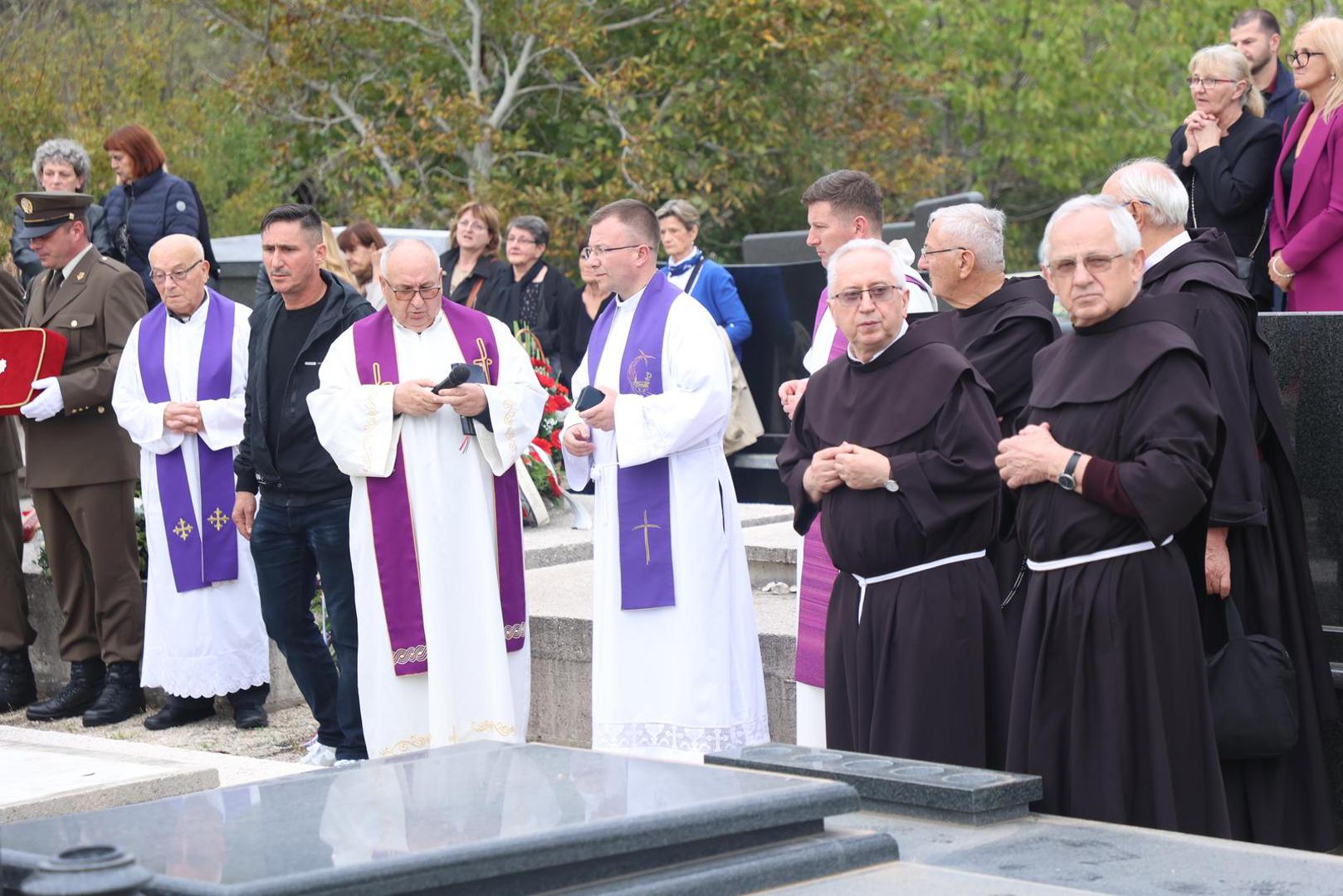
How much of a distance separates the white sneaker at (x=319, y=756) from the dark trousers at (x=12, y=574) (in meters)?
2.42

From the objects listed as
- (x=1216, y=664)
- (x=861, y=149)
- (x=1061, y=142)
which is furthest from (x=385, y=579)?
(x=1061, y=142)

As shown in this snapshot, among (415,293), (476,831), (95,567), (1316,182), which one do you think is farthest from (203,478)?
(476,831)

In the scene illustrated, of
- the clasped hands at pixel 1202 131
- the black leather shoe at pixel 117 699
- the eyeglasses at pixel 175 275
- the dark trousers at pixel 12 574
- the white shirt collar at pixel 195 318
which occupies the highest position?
the clasped hands at pixel 1202 131

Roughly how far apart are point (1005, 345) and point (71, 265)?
4942mm

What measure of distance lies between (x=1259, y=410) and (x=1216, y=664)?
0.85 meters

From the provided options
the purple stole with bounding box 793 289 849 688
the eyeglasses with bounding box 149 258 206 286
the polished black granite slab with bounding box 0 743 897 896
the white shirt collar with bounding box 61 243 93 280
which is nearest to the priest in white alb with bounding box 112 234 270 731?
the eyeglasses with bounding box 149 258 206 286

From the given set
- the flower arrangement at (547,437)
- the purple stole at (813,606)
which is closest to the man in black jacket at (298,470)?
the purple stole at (813,606)

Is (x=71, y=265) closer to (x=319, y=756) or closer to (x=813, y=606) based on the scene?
(x=319, y=756)

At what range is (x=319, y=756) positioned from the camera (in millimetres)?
7391

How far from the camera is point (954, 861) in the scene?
11.2 feet

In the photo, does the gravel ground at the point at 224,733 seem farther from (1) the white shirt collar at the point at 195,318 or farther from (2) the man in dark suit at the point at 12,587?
(1) the white shirt collar at the point at 195,318

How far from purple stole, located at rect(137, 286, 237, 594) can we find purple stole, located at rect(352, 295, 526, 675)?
4.37 feet

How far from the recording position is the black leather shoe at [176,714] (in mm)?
8328

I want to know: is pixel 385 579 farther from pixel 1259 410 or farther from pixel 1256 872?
pixel 1256 872
